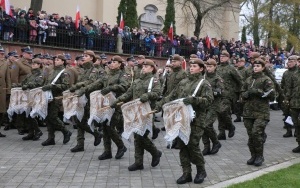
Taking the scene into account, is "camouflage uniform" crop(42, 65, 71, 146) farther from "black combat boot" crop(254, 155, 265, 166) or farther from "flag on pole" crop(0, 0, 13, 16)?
"flag on pole" crop(0, 0, 13, 16)

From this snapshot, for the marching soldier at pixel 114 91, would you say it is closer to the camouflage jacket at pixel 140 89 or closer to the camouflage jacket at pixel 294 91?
the camouflage jacket at pixel 140 89

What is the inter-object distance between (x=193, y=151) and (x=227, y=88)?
18.7 feet

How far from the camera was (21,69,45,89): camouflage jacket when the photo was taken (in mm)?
12828

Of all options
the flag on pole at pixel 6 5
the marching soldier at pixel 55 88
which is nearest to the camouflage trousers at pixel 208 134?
the marching soldier at pixel 55 88

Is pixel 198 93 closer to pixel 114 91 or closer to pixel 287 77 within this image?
pixel 114 91

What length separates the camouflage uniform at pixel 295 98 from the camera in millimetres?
12250

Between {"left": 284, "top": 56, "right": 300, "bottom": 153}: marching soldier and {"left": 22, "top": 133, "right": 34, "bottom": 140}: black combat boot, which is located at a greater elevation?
{"left": 284, "top": 56, "right": 300, "bottom": 153}: marching soldier

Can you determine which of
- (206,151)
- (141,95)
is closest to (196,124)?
(141,95)

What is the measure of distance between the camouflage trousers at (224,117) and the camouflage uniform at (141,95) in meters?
3.68

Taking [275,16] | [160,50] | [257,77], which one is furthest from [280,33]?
[257,77]

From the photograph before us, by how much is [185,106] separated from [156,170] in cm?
182

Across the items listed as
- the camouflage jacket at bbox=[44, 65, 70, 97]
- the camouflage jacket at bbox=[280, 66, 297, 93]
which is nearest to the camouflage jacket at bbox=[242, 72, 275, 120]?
the camouflage jacket at bbox=[280, 66, 297, 93]

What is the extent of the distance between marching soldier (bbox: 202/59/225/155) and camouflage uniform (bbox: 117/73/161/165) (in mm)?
1745

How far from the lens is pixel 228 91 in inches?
548
